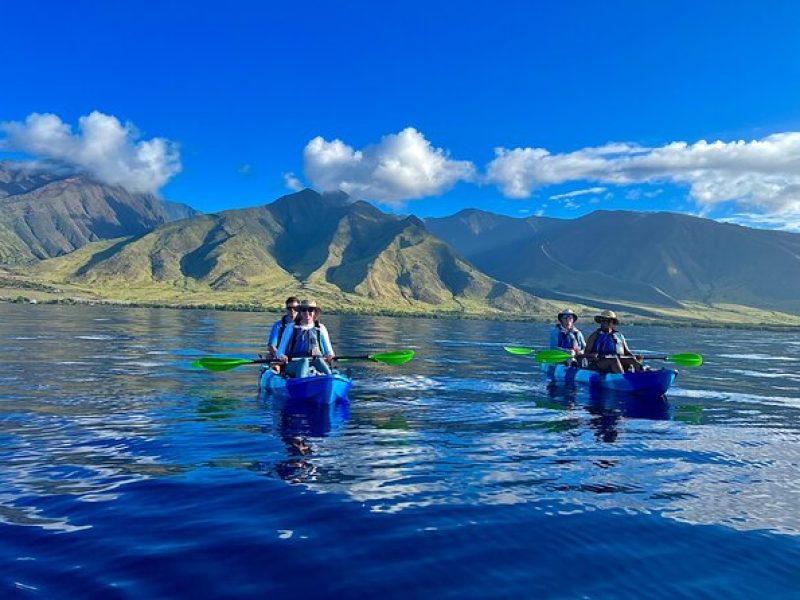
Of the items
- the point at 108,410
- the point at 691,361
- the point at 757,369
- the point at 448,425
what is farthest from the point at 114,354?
the point at 757,369

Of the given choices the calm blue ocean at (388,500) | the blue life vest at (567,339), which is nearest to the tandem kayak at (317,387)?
the calm blue ocean at (388,500)

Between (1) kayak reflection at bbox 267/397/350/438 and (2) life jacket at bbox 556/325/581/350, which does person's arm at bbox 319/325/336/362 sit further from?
(2) life jacket at bbox 556/325/581/350

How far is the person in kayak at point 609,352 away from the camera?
30172mm

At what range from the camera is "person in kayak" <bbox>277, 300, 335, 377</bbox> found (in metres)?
25.3

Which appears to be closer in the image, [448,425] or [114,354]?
[448,425]

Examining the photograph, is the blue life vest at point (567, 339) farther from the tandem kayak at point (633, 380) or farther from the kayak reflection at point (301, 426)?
the kayak reflection at point (301, 426)

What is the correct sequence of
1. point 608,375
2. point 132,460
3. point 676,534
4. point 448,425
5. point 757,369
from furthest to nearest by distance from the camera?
point 757,369
point 608,375
point 448,425
point 132,460
point 676,534

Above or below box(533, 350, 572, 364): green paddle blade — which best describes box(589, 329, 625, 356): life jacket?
above

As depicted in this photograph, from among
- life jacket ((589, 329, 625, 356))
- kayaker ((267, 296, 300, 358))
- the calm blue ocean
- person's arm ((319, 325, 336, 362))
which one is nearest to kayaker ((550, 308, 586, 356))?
life jacket ((589, 329, 625, 356))

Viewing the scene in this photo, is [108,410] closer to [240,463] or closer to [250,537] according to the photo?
[240,463]

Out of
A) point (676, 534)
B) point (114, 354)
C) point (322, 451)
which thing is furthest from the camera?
point (114, 354)

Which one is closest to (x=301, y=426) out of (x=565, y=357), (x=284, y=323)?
(x=284, y=323)

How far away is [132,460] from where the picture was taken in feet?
50.7

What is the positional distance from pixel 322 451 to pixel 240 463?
2413 mm
